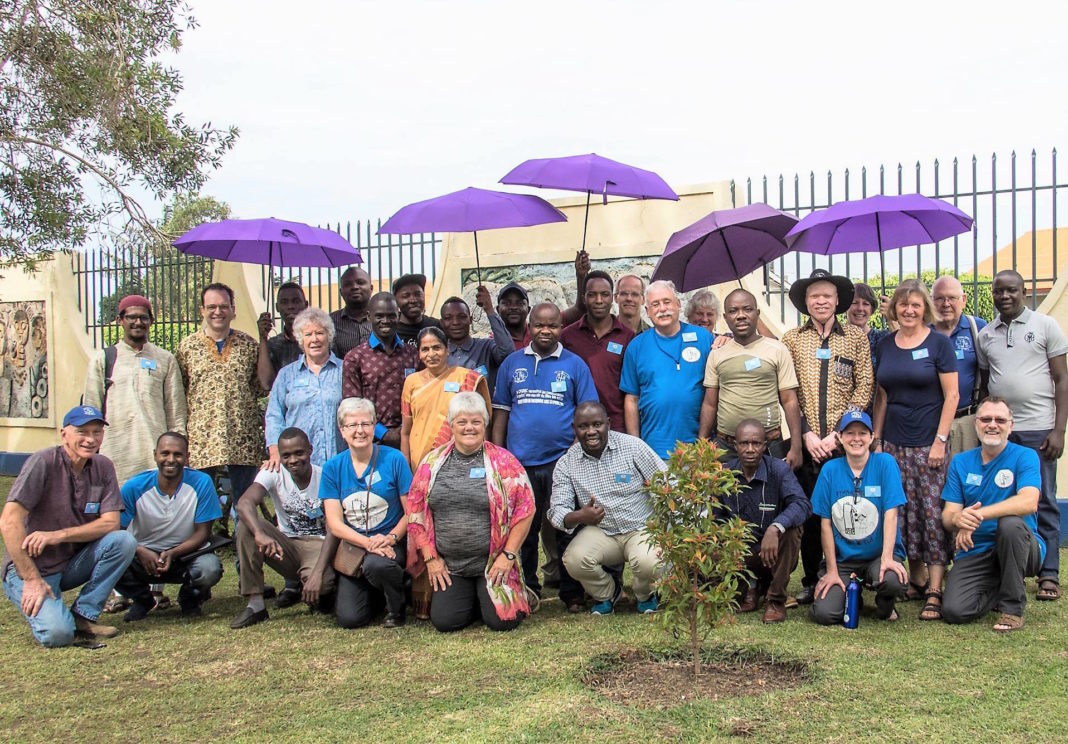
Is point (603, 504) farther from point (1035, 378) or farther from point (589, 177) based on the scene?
point (1035, 378)

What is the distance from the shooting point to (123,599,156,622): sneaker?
19.7 ft

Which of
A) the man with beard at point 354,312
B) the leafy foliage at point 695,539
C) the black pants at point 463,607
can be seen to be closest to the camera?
the leafy foliage at point 695,539

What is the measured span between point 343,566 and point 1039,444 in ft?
14.7

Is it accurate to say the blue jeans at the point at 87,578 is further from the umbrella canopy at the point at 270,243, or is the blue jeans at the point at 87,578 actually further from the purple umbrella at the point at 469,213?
the purple umbrella at the point at 469,213

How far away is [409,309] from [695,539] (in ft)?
9.49

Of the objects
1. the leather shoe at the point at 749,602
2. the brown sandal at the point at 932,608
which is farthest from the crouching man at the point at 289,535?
the brown sandal at the point at 932,608

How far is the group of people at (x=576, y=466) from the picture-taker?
5520mm

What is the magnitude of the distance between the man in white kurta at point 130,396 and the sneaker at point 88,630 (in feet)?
4.41

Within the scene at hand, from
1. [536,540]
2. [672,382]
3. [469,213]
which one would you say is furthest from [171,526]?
[672,382]

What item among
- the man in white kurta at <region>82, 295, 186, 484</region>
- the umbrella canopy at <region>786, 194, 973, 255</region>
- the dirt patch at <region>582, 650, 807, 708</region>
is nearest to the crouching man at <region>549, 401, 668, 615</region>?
the dirt patch at <region>582, 650, 807, 708</region>

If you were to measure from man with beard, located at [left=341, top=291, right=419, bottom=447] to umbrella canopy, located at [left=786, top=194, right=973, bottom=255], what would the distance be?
2659mm

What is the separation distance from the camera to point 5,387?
14.8m

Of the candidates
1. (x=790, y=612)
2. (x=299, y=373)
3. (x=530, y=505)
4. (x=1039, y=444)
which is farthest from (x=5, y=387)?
(x=1039, y=444)

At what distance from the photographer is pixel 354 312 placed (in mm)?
7191
